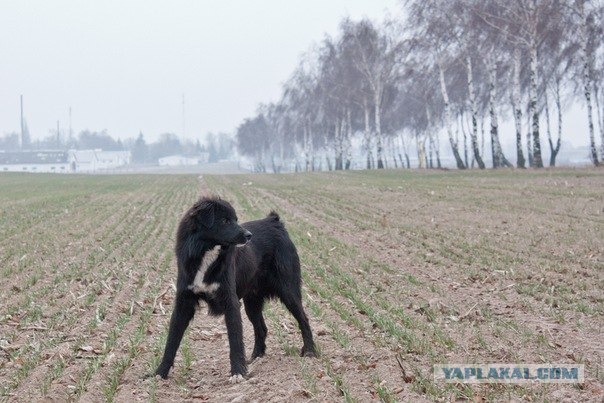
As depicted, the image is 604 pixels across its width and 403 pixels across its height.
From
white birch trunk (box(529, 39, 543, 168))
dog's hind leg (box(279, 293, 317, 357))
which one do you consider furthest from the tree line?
dog's hind leg (box(279, 293, 317, 357))

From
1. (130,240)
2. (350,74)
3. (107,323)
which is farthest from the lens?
(350,74)

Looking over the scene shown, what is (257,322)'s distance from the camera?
8305mm

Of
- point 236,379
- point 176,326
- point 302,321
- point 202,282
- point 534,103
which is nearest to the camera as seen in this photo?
point 236,379

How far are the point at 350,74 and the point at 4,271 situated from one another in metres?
53.6

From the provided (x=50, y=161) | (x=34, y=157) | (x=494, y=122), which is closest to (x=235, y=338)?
(x=494, y=122)

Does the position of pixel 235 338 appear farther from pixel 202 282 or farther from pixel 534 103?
pixel 534 103

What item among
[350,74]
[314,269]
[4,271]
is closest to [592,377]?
[314,269]

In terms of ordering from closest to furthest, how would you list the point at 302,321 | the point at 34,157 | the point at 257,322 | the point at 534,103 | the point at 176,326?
the point at 176,326
the point at 302,321
the point at 257,322
the point at 534,103
the point at 34,157

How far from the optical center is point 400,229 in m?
20.0

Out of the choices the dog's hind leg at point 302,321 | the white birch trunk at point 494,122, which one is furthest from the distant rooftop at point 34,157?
the dog's hind leg at point 302,321

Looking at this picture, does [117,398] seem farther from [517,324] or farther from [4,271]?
[4,271]

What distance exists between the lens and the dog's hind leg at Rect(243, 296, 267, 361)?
323 inches

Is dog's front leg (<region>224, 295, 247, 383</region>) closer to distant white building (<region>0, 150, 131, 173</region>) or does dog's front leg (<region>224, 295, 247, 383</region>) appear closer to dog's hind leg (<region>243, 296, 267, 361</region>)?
dog's hind leg (<region>243, 296, 267, 361</region>)

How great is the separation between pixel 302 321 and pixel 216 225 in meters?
1.69
